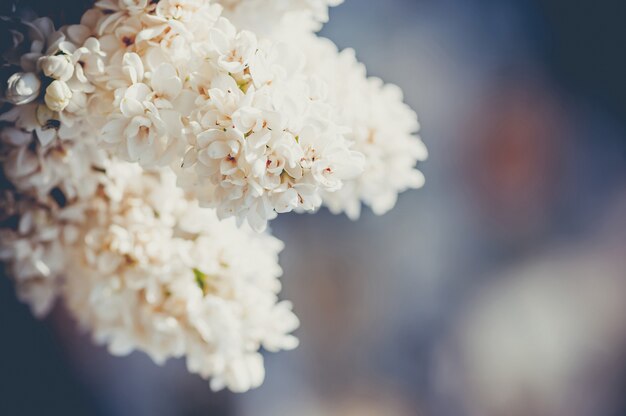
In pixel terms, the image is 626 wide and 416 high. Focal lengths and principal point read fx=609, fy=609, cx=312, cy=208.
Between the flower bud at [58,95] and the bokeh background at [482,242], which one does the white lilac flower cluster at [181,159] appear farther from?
the bokeh background at [482,242]

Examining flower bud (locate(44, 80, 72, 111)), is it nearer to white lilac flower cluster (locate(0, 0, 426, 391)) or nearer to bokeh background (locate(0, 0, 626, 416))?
white lilac flower cluster (locate(0, 0, 426, 391))

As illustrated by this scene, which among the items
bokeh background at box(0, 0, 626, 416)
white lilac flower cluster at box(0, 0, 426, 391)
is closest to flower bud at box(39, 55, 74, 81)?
white lilac flower cluster at box(0, 0, 426, 391)

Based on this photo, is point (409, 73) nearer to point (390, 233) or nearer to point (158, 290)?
point (390, 233)

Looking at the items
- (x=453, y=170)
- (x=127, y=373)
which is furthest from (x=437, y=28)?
(x=127, y=373)

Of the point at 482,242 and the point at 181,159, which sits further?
the point at 482,242

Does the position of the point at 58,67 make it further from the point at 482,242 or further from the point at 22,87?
the point at 482,242

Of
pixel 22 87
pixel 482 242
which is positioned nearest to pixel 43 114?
pixel 22 87

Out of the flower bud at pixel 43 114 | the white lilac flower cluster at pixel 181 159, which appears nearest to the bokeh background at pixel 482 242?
the white lilac flower cluster at pixel 181 159
